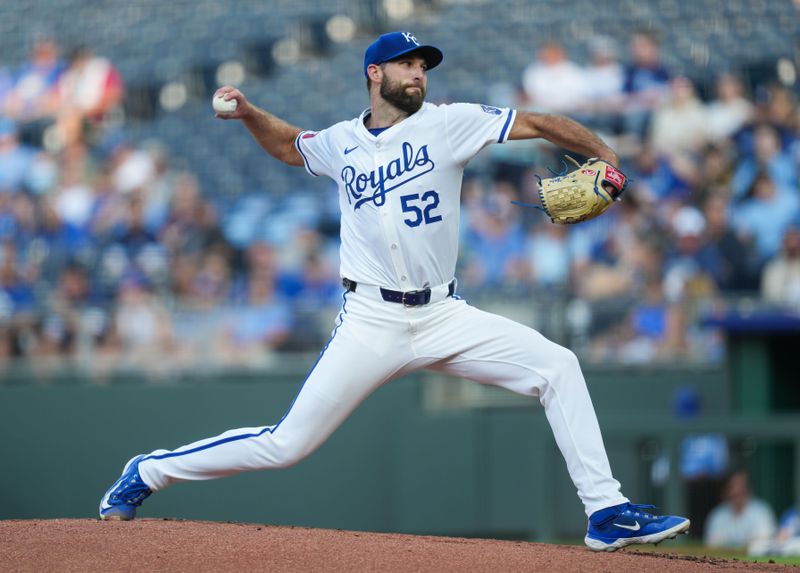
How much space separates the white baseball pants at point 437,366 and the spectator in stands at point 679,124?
5771 millimetres

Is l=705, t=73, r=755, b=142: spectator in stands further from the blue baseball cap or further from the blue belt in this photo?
the blue belt

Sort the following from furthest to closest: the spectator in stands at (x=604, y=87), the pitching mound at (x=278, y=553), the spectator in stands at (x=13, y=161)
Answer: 1. the spectator in stands at (x=13, y=161)
2. the spectator in stands at (x=604, y=87)
3. the pitching mound at (x=278, y=553)

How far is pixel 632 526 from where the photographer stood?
4.13 meters

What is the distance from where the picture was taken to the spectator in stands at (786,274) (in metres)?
8.27

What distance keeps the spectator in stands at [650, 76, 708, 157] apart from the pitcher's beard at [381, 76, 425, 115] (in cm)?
565

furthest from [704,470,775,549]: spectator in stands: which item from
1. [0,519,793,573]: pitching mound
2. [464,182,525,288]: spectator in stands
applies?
[0,519,793,573]: pitching mound

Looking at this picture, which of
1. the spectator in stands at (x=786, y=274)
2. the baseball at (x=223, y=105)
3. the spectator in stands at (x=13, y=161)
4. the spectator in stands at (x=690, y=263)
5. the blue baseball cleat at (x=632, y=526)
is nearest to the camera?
the blue baseball cleat at (x=632, y=526)

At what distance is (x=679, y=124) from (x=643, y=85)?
0.57m

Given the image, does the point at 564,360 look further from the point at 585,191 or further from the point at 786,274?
the point at 786,274

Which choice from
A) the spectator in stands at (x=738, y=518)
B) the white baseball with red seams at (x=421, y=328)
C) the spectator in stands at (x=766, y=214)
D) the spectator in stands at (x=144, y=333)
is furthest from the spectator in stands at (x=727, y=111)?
the white baseball with red seams at (x=421, y=328)

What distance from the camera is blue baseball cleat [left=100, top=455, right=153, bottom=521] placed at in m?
4.60

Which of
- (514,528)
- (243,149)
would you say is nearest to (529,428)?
(514,528)

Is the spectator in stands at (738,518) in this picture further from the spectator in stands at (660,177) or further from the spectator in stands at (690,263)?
the spectator in stands at (660,177)

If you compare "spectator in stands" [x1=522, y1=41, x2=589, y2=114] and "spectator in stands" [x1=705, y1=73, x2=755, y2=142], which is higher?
"spectator in stands" [x1=522, y1=41, x2=589, y2=114]
